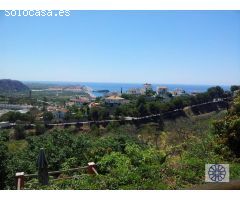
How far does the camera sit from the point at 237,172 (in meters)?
4.36

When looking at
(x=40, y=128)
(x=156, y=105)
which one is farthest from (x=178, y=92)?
(x=40, y=128)

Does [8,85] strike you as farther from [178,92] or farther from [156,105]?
[178,92]

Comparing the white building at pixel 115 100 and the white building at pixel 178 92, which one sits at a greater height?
the white building at pixel 178 92

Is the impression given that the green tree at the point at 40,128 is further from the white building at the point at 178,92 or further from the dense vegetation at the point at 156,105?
the white building at the point at 178,92

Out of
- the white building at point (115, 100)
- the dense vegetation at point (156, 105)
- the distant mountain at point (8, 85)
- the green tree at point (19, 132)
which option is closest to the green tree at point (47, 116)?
the distant mountain at point (8, 85)

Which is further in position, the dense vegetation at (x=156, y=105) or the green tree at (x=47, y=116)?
the green tree at (x=47, y=116)

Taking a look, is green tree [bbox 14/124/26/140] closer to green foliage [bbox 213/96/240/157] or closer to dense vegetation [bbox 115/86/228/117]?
dense vegetation [bbox 115/86/228/117]

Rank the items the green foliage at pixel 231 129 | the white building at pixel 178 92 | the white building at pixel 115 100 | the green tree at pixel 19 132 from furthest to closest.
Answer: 1. the white building at pixel 178 92
2. the white building at pixel 115 100
3. the green tree at pixel 19 132
4. the green foliage at pixel 231 129

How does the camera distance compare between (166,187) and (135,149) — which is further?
(135,149)

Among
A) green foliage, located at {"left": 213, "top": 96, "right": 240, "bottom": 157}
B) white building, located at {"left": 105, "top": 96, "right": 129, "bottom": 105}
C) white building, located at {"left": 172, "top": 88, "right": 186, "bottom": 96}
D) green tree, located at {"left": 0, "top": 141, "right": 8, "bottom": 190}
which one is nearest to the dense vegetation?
white building, located at {"left": 105, "top": 96, "right": 129, "bottom": 105}

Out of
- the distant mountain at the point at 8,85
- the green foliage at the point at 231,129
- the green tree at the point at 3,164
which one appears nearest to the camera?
the green tree at the point at 3,164
